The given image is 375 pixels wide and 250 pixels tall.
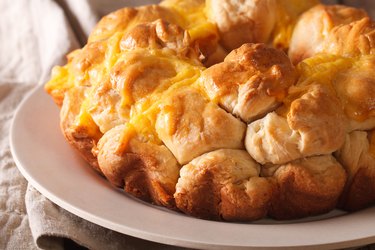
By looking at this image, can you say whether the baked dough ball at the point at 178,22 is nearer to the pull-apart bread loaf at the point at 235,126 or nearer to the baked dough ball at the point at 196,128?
the pull-apart bread loaf at the point at 235,126

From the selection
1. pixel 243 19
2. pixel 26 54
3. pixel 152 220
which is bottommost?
pixel 26 54

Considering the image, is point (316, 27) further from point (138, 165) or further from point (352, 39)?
point (138, 165)

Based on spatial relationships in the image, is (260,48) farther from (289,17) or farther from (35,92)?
(35,92)

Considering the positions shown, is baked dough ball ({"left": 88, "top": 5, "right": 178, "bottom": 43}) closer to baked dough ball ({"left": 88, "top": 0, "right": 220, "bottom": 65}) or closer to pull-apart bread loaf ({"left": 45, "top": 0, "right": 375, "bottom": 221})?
baked dough ball ({"left": 88, "top": 0, "right": 220, "bottom": 65})

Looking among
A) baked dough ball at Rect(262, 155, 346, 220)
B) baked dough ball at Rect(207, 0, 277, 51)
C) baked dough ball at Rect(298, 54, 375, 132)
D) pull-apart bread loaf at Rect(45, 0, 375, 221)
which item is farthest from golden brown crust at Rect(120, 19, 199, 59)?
baked dough ball at Rect(262, 155, 346, 220)

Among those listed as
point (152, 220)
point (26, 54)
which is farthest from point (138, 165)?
point (26, 54)

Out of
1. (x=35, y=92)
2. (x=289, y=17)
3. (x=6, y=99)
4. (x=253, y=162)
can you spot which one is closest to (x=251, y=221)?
(x=253, y=162)
